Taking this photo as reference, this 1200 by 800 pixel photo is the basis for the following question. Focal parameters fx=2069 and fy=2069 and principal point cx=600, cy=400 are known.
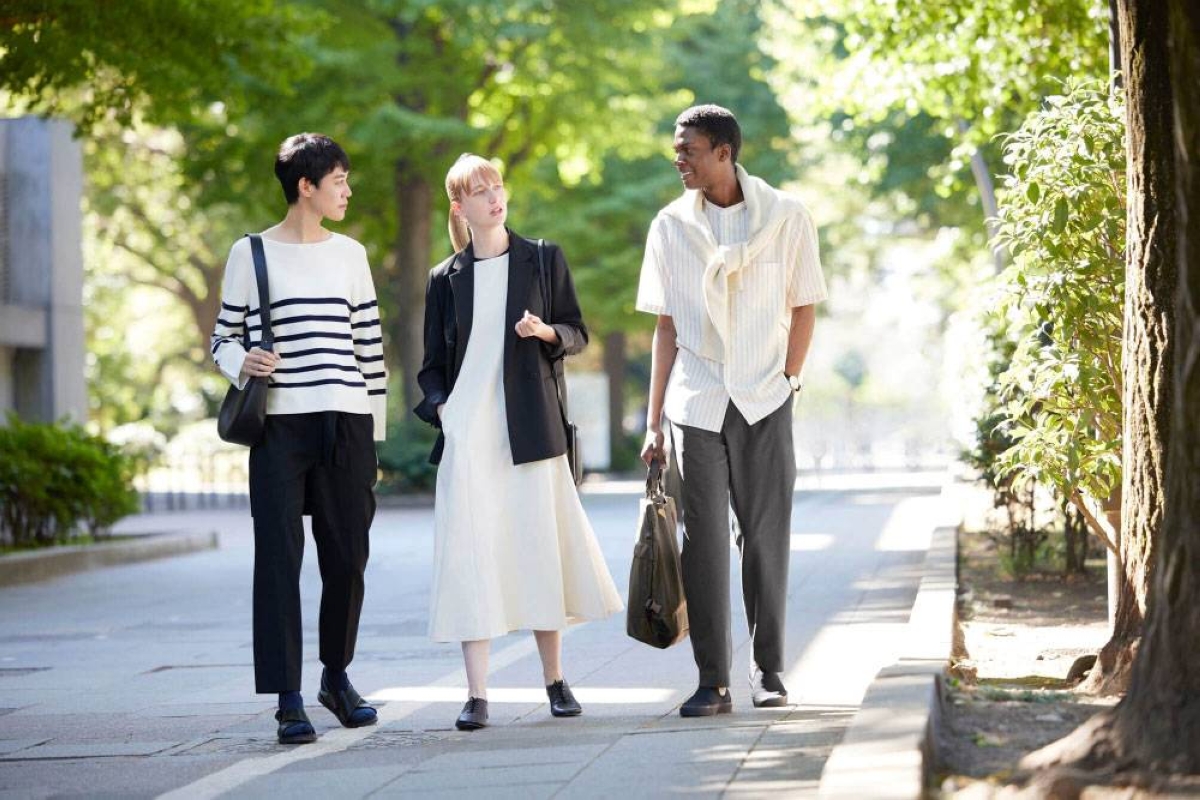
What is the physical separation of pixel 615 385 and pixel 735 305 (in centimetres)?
3864

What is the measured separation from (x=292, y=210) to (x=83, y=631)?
6.10 m

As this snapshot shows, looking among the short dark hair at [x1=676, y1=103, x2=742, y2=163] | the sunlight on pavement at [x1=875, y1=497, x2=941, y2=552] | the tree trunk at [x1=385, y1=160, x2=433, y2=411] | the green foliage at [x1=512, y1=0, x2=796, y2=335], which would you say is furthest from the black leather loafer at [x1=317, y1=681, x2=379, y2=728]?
the green foliage at [x1=512, y1=0, x2=796, y2=335]

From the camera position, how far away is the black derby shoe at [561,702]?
735 centimetres

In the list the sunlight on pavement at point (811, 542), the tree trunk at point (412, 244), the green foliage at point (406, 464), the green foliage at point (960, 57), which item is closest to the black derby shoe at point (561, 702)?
the green foliage at point (960, 57)

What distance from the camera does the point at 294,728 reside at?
696 cm

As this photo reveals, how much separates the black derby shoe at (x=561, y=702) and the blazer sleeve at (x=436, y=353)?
1.03 m

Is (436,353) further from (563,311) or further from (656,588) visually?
(656,588)

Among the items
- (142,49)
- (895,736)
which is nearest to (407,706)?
(895,736)

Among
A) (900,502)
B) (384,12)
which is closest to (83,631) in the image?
(900,502)

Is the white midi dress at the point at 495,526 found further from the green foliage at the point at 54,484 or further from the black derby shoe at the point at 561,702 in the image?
the green foliage at the point at 54,484

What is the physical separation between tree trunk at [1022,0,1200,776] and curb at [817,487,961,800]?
33cm

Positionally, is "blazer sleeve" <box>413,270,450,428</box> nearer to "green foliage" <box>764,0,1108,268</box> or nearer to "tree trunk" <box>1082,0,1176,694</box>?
"tree trunk" <box>1082,0,1176,694</box>

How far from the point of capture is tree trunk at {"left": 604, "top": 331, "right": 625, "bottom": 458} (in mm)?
44938

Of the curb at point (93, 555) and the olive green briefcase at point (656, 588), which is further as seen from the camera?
the curb at point (93, 555)
